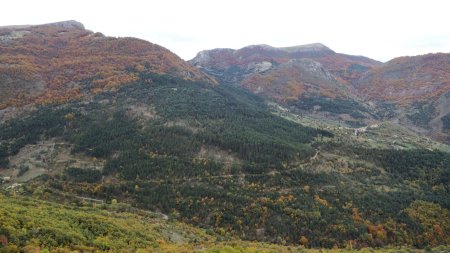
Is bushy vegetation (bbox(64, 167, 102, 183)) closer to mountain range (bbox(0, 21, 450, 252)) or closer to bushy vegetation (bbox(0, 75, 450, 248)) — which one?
bushy vegetation (bbox(0, 75, 450, 248))

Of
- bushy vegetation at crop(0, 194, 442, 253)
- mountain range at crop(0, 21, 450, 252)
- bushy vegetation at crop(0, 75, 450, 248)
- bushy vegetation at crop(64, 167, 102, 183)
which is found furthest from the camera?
bushy vegetation at crop(64, 167, 102, 183)

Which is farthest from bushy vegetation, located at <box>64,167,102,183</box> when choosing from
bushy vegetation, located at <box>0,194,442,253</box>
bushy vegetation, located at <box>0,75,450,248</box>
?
bushy vegetation, located at <box>0,194,442,253</box>

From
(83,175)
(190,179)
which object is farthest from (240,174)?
(83,175)

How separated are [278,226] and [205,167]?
3206cm

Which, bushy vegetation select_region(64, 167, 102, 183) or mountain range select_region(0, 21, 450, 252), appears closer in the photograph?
mountain range select_region(0, 21, 450, 252)

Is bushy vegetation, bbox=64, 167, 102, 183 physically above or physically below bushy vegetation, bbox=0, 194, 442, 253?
below

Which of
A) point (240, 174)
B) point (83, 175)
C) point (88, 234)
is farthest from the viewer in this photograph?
point (240, 174)

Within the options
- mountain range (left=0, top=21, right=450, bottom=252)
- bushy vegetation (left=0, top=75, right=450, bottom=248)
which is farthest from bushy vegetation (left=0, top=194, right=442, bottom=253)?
bushy vegetation (left=0, top=75, right=450, bottom=248)

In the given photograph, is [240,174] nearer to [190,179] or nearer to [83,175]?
[190,179]

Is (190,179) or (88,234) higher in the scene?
(88,234)

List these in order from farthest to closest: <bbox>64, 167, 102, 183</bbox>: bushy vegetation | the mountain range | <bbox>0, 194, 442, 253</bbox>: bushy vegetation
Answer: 1. <bbox>64, 167, 102, 183</bbox>: bushy vegetation
2. the mountain range
3. <bbox>0, 194, 442, 253</bbox>: bushy vegetation

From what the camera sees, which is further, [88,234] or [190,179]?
[190,179]

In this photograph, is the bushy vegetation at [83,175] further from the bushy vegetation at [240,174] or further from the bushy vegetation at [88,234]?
the bushy vegetation at [88,234]

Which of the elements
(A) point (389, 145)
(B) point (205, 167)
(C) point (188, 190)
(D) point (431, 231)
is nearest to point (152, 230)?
(C) point (188, 190)
